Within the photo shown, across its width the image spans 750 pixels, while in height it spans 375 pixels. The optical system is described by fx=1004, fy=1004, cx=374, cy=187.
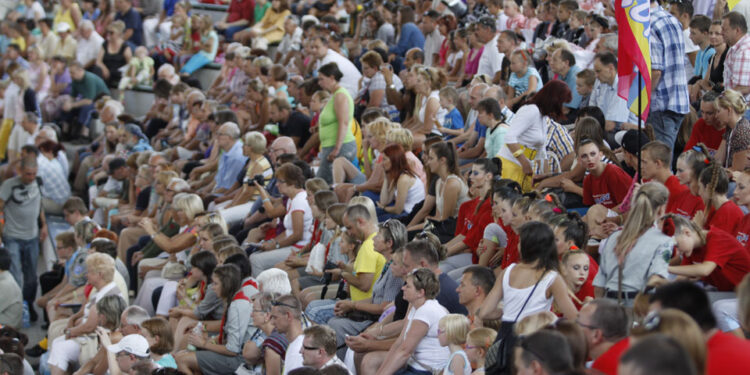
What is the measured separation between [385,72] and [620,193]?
16.3 feet

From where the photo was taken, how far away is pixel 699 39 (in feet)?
29.6

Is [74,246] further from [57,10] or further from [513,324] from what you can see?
[57,10]

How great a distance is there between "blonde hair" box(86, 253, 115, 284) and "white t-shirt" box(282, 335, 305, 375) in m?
3.05

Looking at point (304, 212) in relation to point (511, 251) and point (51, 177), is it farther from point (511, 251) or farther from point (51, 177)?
point (51, 177)

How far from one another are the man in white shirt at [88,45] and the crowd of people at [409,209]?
1.54m

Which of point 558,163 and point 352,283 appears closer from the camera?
point 352,283

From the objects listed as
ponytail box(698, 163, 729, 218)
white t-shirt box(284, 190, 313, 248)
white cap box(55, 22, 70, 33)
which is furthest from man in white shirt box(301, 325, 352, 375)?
white cap box(55, 22, 70, 33)

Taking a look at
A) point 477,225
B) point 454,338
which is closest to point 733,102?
point 477,225

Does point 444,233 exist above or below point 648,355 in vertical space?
below

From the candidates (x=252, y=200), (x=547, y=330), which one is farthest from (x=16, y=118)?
(x=547, y=330)

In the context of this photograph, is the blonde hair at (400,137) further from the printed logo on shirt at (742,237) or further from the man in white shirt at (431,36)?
the man in white shirt at (431,36)

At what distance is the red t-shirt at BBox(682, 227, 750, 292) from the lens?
5461 millimetres

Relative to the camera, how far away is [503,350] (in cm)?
479

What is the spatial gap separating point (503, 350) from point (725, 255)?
4.96ft
